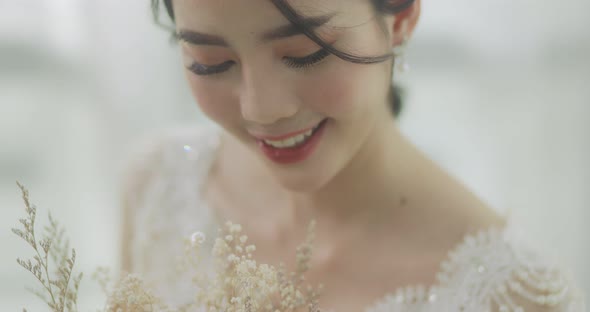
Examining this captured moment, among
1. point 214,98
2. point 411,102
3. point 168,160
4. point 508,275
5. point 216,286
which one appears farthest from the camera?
point 411,102

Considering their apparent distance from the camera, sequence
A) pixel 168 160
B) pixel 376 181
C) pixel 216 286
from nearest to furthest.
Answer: pixel 216 286 < pixel 376 181 < pixel 168 160

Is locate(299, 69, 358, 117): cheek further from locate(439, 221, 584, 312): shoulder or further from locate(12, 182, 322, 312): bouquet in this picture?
locate(439, 221, 584, 312): shoulder

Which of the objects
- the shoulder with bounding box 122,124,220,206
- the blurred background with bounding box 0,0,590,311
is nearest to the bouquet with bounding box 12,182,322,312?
the shoulder with bounding box 122,124,220,206

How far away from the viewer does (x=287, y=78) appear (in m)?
0.80

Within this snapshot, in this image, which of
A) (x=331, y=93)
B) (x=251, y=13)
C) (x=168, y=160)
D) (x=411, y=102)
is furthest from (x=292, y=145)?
(x=411, y=102)

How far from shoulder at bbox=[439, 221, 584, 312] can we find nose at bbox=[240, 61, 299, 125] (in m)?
0.40

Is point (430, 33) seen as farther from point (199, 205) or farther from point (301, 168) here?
point (301, 168)

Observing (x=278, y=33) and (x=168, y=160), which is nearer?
(x=278, y=33)

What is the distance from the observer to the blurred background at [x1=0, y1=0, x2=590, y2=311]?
74.6 inches

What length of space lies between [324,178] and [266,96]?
186 mm

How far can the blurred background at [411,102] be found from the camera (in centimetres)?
190

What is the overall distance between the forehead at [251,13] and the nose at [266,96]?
0.20 ft

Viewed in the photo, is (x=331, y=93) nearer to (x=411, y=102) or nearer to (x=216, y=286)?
(x=216, y=286)

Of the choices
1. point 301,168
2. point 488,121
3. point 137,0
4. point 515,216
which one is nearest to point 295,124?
point 301,168
